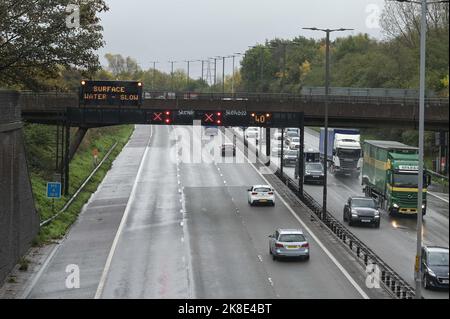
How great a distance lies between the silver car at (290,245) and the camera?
125 ft

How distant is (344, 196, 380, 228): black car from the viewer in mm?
48844

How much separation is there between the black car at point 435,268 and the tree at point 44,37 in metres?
24.3

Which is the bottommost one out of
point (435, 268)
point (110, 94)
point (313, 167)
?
point (435, 268)

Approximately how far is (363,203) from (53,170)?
26544 mm

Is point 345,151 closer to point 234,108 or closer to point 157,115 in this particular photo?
point 234,108

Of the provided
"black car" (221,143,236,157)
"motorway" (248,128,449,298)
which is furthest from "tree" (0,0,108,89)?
"black car" (221,143,236,157)

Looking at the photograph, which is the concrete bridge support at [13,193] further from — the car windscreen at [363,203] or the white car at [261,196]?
the car windscreen at [363,203]

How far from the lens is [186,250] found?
4091 cm

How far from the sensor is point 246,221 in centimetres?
5094

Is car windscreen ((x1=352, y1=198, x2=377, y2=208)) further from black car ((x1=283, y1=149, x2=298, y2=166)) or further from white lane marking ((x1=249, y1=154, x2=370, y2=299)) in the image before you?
black car ((x1=283, y1=149, x2=298, y2=166))

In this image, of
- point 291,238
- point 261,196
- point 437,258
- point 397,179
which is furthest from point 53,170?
point 437,258

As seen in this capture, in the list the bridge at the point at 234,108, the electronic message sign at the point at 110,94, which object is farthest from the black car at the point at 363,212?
the electronic message sign at the point at 110,94

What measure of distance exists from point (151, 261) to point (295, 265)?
6.77m

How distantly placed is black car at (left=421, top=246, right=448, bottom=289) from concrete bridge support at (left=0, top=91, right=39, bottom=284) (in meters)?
17.3
